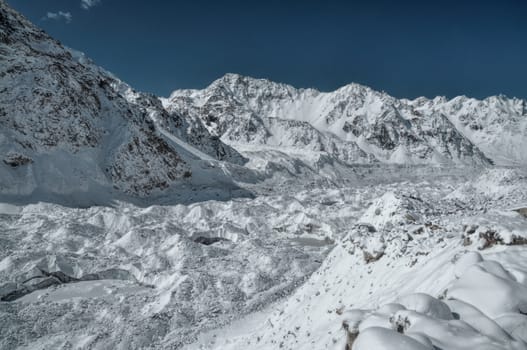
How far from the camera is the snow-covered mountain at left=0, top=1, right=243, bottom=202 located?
48.7 metres

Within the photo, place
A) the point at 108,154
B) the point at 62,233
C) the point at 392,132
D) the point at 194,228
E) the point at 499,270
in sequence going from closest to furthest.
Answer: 1. the point at 499,270
2. the point at 62,233
3. the point at 194,228
4. the point at 108,154
5. the point at 392,132

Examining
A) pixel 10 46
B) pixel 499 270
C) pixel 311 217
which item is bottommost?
pixel 311 217

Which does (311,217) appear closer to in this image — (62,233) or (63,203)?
(62,233)

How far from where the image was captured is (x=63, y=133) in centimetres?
5466

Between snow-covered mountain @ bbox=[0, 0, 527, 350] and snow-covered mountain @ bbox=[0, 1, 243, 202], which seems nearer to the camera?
snow-covered mountain @ bbox=[0, 0, 527, 350]

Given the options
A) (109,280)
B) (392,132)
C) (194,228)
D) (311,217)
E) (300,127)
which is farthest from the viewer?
(392,132)

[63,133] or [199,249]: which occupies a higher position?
[63,133]

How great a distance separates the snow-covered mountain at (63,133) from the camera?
48688 mm

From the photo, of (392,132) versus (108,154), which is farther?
(392,132)

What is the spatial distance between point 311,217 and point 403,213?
1009 inches

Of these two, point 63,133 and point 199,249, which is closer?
Answer: point 199,249

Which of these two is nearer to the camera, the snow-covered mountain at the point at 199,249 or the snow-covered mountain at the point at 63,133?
the snow-covered mountain at the point at 199,249

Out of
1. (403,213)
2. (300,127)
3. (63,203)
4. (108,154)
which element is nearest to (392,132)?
(300,127)

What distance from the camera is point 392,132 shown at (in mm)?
183375
